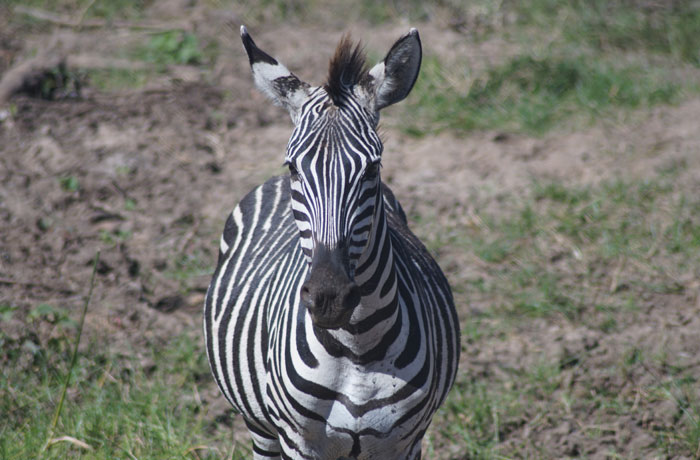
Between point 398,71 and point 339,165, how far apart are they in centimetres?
48

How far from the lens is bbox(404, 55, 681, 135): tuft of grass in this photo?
23.5 ft

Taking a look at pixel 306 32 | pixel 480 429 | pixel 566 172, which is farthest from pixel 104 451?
pixel 306 32

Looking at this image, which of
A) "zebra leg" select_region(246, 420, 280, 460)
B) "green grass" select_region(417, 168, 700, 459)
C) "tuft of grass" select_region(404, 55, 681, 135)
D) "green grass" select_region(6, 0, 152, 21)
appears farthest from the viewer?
"green grass" select_region(6, 0, 152, 21)

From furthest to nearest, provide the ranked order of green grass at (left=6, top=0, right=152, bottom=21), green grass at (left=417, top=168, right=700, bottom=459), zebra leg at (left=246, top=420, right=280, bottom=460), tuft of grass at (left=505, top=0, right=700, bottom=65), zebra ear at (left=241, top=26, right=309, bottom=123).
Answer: green grass at (left=6, top=0, right=152, bottom=21) < tuft of grass at (left=505, top=0, right=700, bottom=65) < green grass at (left=417, top=168, right=700, bottom=459) < zebra leg at (left=246, top=420, right=280, bottom=460) < zebra ear at (left=241, top=26, right=309, bottom=123)

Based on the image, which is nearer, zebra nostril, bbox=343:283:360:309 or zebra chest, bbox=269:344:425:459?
zebra nostril, bbox=343:283:360:309

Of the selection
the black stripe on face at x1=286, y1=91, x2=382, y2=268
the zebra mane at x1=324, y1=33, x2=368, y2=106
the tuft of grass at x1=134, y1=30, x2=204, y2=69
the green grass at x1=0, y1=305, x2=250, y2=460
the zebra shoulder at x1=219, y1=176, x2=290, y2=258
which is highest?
the zebra mane at x1=324, y1=33, x2=368, y2=106

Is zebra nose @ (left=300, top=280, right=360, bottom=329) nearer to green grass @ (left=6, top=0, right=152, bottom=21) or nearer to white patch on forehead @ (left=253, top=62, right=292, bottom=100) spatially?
white patch on forehead @ (left=253, top=62, right=292, bottom=100)

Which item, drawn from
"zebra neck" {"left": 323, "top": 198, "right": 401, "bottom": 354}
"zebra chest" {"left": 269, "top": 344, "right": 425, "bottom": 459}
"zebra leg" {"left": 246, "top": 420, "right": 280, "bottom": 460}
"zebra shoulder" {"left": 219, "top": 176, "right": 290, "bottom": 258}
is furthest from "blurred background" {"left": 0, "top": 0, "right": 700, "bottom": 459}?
"zebra neck" {"left": 323, "top": 198, "right": 401, "bottom": 354}

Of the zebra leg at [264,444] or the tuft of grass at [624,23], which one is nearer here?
the zebra leg at [264,444]

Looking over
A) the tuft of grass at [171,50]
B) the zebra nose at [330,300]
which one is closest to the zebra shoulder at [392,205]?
the zebra nose at [330,300]

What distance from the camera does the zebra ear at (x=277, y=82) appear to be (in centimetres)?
296

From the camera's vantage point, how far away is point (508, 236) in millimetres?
5977

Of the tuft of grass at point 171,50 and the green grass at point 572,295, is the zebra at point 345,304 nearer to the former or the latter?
the green grass at point 572,295

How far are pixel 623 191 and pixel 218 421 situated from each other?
11.7ft
